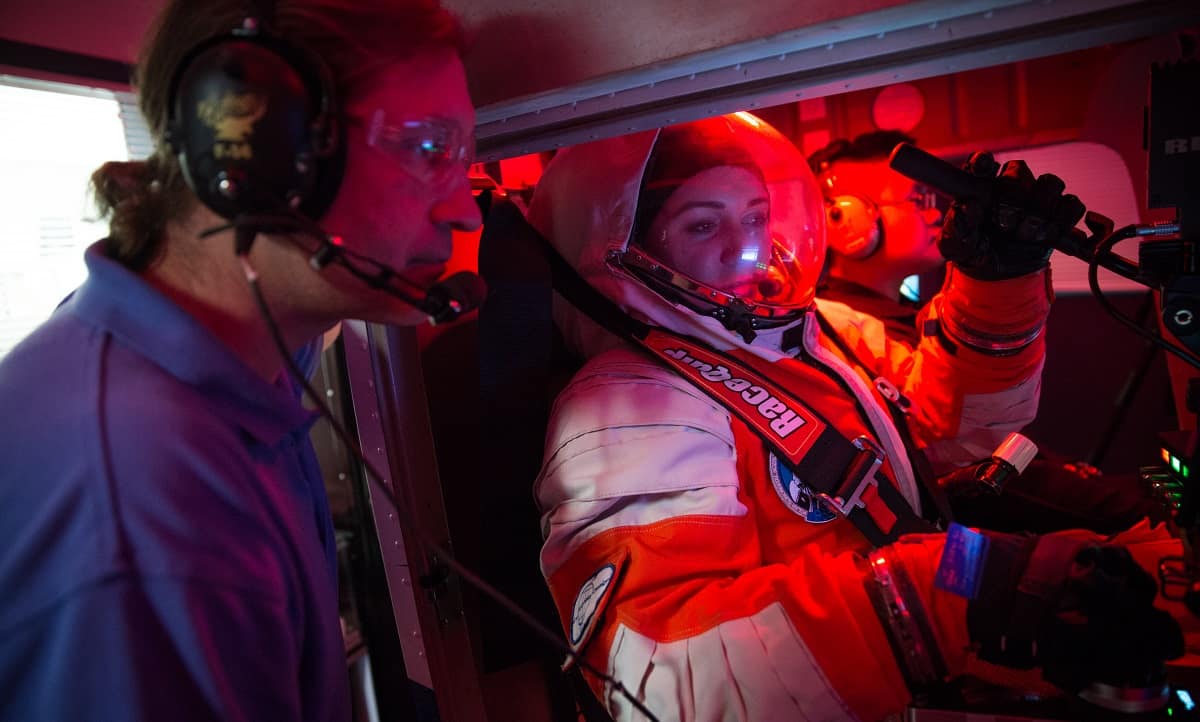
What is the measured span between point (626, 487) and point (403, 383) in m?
0.52

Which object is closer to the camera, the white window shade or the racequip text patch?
the racequip text patch

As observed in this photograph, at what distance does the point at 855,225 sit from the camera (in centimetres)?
272

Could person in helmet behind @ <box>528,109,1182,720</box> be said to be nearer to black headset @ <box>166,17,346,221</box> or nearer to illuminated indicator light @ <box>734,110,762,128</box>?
illuminated indicator light @ <box>734,110,762,128</box>

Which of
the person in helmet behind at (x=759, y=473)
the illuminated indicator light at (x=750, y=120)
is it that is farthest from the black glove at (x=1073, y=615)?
the illuminated indicator light at (x=750, y=120)

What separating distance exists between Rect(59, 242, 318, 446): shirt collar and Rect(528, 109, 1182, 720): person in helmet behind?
636 millimetres

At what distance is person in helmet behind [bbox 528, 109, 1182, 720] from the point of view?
99 cm

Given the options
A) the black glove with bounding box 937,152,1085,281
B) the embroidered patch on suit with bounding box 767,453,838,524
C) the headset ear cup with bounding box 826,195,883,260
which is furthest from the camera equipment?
the headset ear cup with bounding box 826,195,883,260

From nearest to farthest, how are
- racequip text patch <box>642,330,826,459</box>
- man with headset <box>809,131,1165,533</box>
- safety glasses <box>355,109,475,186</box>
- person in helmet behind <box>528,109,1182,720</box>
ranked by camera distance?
1. safety glasses <box>355,109,475,186</box>
2. person in helmet behind <box>528,109,1182,720</box>
3. racequip text patch <box>642,330,826,459</box>
4. man with headset <box>809,131,1165,533</box>

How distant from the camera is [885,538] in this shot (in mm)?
1360

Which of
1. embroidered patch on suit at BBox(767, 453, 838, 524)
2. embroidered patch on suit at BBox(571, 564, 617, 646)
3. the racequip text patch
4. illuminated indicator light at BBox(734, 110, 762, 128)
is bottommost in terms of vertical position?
embroidered patch on suit at BBox(571, 564, 617, 646)

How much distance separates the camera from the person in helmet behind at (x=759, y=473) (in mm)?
991

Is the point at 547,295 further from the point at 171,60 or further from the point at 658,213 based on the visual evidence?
the point at 171,60

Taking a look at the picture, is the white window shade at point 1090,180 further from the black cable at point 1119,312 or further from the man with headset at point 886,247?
the black cable at point 1119,312

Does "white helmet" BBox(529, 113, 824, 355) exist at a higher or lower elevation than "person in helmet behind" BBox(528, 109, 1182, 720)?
higher
